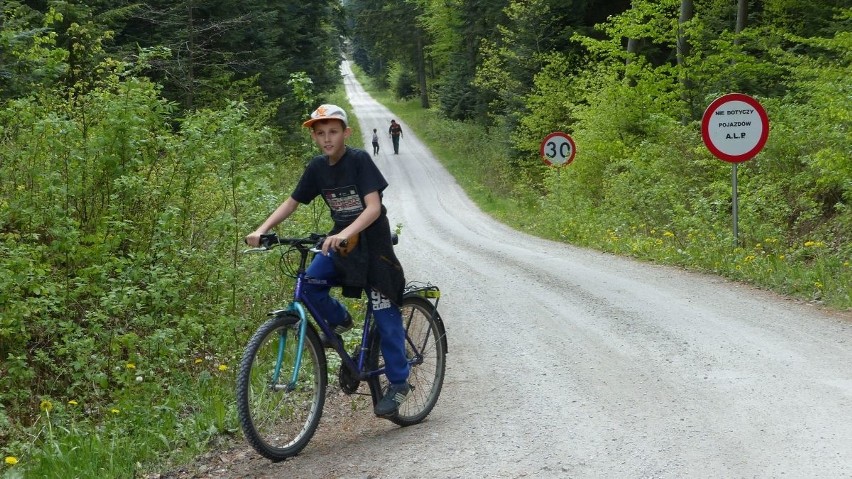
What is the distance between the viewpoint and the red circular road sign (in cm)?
1164

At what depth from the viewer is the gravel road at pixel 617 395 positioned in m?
4.77

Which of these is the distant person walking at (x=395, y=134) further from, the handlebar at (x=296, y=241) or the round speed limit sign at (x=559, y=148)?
the handlebar at (x=296, y=241)

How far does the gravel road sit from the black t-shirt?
5.07 ft

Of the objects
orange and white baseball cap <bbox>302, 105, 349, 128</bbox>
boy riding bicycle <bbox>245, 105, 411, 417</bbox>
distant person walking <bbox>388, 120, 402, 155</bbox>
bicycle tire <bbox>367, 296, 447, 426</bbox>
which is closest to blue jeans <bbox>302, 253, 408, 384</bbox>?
boy riding bicycle <bbox>245, 105, 411, 417</bbox>

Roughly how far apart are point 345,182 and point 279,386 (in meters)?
1.35

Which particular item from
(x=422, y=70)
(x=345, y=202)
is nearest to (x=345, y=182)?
(x=345, y=202)

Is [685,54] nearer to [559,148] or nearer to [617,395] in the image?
[559,148]

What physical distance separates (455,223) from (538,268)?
11.7m

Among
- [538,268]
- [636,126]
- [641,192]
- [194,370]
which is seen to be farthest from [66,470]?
[636,126]

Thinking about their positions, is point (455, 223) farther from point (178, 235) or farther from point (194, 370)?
point (194, 370)

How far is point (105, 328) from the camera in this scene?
7195mm

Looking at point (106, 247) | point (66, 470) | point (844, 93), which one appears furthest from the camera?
point (844, 93)

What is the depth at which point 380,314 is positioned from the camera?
5570 mm

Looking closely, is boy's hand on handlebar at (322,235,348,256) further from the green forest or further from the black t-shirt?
the green forest
